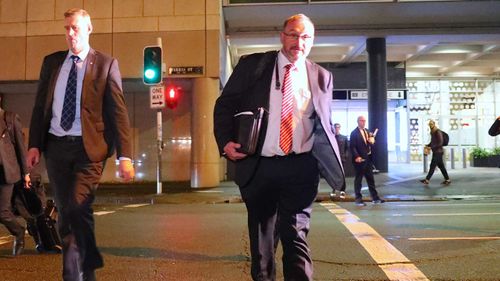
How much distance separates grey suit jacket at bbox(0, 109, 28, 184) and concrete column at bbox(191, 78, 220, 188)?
32.4ft

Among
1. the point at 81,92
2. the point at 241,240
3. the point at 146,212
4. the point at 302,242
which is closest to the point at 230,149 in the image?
the point at 302,242

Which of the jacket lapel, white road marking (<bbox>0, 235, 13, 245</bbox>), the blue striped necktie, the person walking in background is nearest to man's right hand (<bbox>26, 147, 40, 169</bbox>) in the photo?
the blue striped necktie

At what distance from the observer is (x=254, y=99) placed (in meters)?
3.68

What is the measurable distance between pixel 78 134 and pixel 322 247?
3.61 metres

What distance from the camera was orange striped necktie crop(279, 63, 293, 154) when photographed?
3.57 metres

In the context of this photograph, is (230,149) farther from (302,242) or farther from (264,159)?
(302,242)

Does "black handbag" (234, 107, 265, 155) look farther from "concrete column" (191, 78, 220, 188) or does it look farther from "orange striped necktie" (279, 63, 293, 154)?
"concrete column" (191, 78, 220, 188)

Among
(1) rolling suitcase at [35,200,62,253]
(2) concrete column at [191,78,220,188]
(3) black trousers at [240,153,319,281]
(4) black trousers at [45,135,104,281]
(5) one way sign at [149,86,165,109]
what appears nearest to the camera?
(3) black trousers at [240,153,319,281]

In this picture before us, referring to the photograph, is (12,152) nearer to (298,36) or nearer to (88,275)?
(88,275)

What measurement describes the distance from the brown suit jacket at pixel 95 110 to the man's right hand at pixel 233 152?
74 cm

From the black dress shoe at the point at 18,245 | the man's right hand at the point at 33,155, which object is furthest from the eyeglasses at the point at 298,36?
the black dress shoe at the point at 18,245

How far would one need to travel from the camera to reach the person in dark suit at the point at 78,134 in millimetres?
3678

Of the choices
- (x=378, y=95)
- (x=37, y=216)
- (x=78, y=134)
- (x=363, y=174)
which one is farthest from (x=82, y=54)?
(x=378, y=95)

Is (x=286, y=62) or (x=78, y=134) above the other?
(x=286, y=62)
